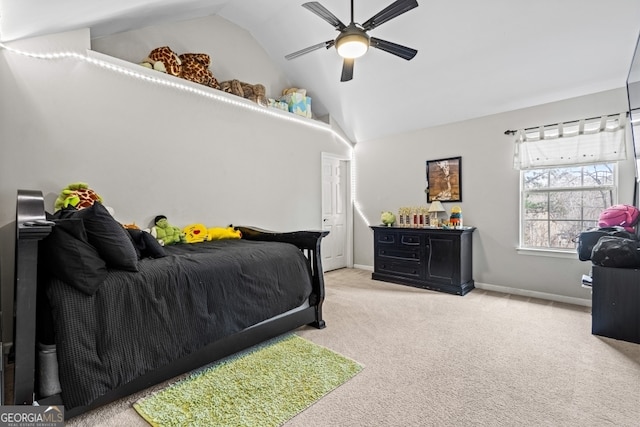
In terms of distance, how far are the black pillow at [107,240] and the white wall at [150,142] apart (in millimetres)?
1241

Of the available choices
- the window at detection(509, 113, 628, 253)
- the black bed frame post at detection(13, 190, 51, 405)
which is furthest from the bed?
the window at detection(509, 113, 628, 253)

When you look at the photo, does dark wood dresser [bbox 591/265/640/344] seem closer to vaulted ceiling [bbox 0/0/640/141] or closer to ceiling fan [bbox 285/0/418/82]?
vaulted ceiling [bbox 0/0/640/141]

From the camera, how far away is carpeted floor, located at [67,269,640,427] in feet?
5.28

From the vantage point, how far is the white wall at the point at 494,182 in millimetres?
3453

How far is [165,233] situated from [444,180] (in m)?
3.71

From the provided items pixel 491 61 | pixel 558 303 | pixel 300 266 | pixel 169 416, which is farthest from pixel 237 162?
pixel 558 303

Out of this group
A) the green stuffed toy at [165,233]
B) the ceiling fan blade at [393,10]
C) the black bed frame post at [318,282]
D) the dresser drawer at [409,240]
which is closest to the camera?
the ceiling fan blade at [393,10]

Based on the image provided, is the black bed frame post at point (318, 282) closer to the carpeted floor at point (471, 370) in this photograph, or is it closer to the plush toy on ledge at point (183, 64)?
the carpeted floor at point (471, 370)

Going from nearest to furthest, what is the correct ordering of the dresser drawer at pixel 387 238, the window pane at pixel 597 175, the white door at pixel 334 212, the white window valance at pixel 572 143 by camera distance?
the white window valance at pixel 572 143 < the window pane at pixel 597 175 < the dresser drawer at pixel 387 238 < the white door at pixel 334 212

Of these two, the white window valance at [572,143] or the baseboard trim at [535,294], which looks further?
the baseboard trim at [535,294]

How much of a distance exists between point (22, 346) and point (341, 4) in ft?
12.9

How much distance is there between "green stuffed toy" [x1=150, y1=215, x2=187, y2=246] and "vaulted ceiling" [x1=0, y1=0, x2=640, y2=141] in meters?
A: 1.75

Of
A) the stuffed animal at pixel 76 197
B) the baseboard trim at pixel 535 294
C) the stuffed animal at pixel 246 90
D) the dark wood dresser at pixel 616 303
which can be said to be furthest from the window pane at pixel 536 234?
the stuffed animal at pixel 76 197

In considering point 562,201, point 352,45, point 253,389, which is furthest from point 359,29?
point 562,201
